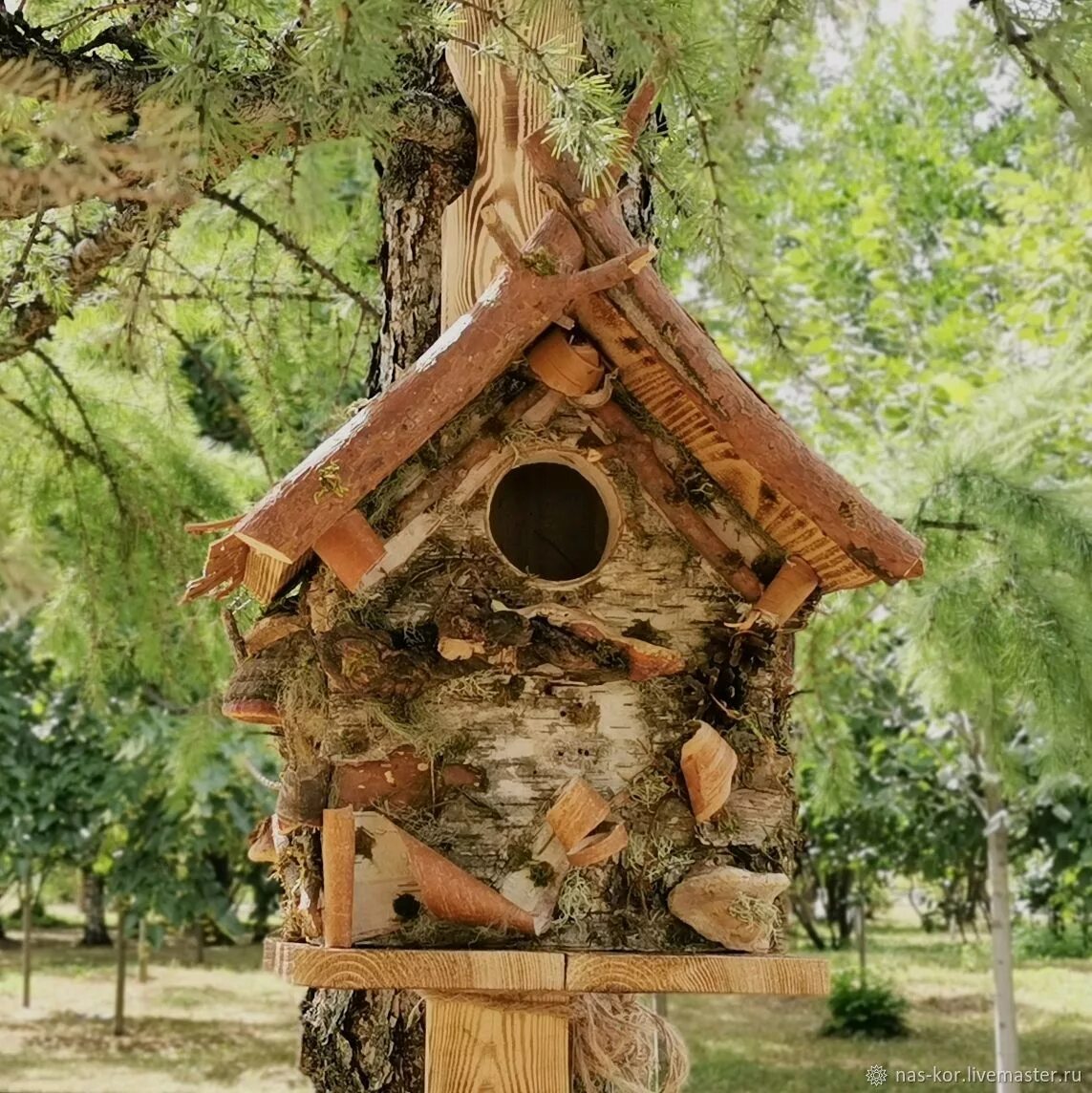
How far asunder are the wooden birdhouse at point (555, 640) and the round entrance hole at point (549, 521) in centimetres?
6

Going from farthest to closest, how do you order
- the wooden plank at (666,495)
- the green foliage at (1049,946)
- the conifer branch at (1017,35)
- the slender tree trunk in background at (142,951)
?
the green foliage at (1049,946) → the slender tree trunk in background at (142,951) → the wooden plank at (666,495) → the conifer branch at (1017,35)

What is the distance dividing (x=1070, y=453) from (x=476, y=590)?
343 centimetres

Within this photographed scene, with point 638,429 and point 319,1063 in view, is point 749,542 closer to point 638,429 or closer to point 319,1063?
point 638,429

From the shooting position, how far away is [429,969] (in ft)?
5.55

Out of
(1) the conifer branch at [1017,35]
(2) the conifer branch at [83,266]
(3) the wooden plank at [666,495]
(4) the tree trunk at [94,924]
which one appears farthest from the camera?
(4) the tree trunk at [94,924]

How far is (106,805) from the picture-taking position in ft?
26.0

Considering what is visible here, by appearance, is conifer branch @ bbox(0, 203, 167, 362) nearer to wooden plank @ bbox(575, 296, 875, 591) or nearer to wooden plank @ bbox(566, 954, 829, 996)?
wooden plank @ bbox(575, 296, 875, 591)

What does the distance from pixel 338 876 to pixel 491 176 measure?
1.12m

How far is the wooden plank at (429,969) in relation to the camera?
1.69 meters

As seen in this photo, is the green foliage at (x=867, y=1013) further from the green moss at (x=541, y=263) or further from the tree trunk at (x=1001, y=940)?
the green moss at (x=541, y=263)

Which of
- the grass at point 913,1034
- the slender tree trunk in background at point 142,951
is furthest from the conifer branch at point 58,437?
the slender tree trunk in background at point 142,951

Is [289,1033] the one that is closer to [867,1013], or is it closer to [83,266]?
[867,1013]

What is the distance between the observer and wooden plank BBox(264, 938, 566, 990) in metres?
1.69

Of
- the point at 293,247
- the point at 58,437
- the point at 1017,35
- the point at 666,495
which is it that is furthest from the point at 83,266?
the point at 1017,35
